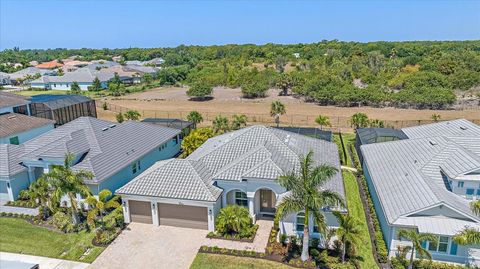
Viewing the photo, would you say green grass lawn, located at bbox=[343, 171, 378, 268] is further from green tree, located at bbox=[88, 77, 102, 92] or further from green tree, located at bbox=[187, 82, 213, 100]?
green tree, located at bbox=[88, 77, 102, 92]

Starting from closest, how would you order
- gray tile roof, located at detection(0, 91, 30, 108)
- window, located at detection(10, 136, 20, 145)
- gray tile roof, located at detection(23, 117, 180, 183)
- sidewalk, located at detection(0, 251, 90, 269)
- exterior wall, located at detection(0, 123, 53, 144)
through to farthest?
1. sidewalk, located at detection(0, 251, 90, 269)
2. gray tile roof, located at detection(23, 117, 180, 183)
3. exterior wall, located at detection(0, 123, 53, 144)
4. window, located at detection(10, 136, 20, 145)
5. gray tile roof, located at detection(0, 91, 30, 108)

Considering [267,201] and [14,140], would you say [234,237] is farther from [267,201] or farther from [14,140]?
[14,140]

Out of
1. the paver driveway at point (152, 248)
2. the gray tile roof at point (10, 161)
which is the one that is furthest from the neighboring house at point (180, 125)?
the paver driveway at point (152, 248)

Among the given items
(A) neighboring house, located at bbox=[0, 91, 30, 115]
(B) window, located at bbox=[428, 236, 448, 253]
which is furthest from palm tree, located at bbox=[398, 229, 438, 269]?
(A) neighboring house, located at bbox=[0, 91, 30, 115]

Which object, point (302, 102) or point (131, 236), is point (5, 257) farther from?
point (302, 102)

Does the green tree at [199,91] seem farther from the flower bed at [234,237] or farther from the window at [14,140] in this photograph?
the flower bed at [234,237]

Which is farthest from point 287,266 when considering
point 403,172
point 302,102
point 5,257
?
point 302,102
